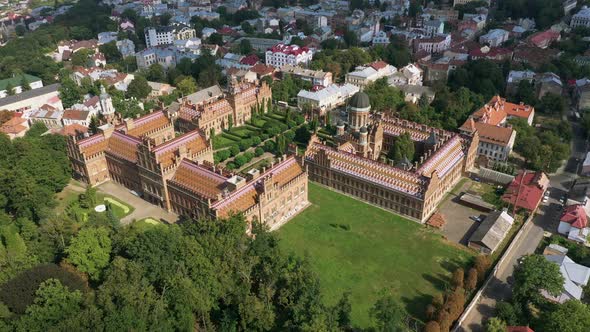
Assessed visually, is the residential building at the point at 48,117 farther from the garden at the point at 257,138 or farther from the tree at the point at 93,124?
the garden at the point at 257,138

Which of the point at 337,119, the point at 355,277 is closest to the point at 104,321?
the point at 355,277

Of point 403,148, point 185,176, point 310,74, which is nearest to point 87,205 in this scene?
point 185,176

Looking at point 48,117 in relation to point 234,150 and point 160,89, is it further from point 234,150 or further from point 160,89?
point 234,150

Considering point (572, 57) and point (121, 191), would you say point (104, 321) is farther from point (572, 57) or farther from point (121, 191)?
point (572, 57)

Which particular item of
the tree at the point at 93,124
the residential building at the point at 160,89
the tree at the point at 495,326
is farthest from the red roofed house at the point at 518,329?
the residential building at the point at 160,89

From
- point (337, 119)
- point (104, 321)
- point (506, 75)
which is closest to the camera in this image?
point (104, 321)

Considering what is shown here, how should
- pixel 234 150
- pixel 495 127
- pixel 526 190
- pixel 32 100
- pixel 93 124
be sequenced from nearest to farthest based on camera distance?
pixel 526 190 < pixel 495 127 < pixel 234 150 < pixel 93 124 < pixel 32 100

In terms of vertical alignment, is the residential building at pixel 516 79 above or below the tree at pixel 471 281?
above
